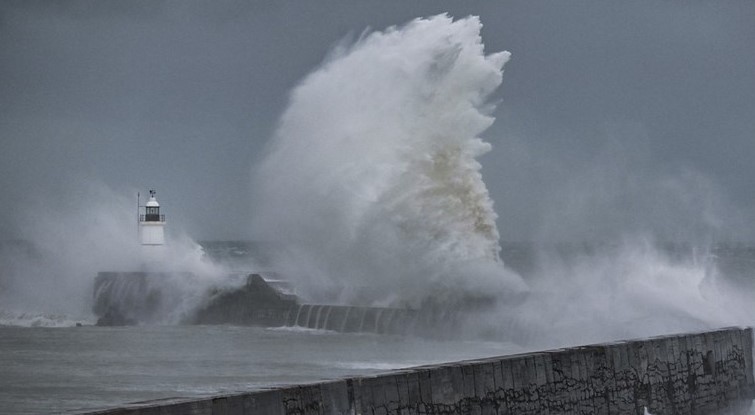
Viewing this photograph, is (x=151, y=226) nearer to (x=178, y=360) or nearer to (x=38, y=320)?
(x=38, y=320)

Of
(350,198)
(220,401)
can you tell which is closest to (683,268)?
(350,198)

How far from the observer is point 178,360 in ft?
57.4

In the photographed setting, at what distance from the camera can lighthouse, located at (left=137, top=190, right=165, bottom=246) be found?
3072 centimetres

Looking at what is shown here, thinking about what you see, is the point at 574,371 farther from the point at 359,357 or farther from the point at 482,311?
the point at 482,311

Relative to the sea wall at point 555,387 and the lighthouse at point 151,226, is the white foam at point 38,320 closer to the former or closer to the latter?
the lighthouse at point 151,226

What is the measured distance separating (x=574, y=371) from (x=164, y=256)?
22974 millimetres

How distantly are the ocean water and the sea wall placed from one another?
3651mm

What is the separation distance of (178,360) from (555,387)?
940 centimetres

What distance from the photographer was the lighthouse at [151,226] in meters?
30.7

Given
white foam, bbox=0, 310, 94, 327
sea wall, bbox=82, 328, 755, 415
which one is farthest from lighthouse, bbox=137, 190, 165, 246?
sea wall, bbox=82, 328, 755, 415

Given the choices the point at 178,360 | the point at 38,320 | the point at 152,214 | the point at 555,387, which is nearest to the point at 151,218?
the point at 152,214

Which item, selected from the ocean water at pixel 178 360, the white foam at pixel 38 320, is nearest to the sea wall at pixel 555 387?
the ocean water at pixel 178 360

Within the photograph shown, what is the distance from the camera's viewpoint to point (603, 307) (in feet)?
64.0

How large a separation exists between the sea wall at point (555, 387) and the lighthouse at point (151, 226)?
2130cm
